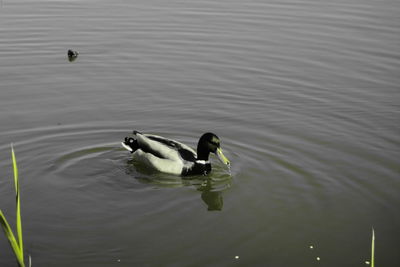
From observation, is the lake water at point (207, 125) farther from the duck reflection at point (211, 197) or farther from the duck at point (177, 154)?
the duck at point (177, 154)

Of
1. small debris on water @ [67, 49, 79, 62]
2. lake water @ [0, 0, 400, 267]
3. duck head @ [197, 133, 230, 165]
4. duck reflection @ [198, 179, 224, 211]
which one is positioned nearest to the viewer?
lake water @ [0, 0, 400, 267]

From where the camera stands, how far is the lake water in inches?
314

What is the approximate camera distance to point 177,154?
10016 millimetres

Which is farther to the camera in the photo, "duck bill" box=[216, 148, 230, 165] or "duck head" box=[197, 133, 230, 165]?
"duck head" box=[197, 133, 230, 165]

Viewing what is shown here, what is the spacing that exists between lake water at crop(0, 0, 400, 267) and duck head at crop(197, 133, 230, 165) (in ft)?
1.24

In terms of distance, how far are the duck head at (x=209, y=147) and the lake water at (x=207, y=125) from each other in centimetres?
38

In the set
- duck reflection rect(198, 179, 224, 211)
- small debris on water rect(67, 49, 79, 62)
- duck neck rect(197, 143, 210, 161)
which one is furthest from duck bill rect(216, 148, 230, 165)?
small debris on water rect(67, 49, 79, 62)

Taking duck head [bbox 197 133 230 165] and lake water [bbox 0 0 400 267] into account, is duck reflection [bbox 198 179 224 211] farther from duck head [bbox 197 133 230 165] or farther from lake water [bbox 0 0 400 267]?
duck head [bbox 197 133 230 165]

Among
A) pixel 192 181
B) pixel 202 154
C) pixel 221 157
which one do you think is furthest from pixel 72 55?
pixel 221 157

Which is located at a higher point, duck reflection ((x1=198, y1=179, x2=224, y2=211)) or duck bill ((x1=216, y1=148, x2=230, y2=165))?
duck bill ((x1=216, y1=148, x2=230, y2=165))

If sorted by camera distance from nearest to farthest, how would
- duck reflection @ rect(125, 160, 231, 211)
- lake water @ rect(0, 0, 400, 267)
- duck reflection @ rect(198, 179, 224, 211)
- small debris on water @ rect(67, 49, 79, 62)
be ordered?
1. lake water @ rect(0, 0, 400, 267)
2. duck reflection @ rect(198, 179, 224, 211)
3. duck reflection @ rect(125, 160, 231, 211)
4. small debris on water @ rect(67, 49, 79, 62)

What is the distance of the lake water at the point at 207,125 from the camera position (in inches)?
314

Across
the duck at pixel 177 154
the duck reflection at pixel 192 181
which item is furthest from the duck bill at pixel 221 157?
the duck reflection at pixel 192 181

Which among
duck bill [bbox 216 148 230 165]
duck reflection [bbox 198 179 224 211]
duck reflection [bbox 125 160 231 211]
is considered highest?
duck bill [bbox 216 148 230 165]
